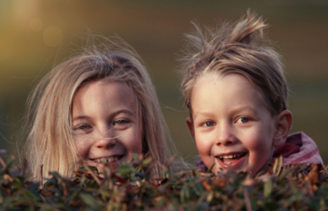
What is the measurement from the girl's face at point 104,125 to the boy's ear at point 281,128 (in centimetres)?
69

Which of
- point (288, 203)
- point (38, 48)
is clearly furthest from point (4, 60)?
point (288, 203)

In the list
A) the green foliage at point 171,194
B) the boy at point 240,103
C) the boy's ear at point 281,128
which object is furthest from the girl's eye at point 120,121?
the green foliage at point 171,194

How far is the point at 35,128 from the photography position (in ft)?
7.72

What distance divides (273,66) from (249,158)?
489 millimetres

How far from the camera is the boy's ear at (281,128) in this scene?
1.91m

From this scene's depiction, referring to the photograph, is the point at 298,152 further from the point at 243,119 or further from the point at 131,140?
the point at 131,140

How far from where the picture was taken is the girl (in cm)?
201

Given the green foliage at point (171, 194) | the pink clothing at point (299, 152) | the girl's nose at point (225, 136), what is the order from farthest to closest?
the pink clothing at point (299, 152)
the girl's nose at point (225, 136)
the green foliage at point (171, 194)

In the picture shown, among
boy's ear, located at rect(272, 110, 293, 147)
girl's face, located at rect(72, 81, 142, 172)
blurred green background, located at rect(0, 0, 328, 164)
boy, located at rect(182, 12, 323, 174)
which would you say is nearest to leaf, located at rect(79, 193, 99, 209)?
boy, located at rect(182, 12, 323, 174)

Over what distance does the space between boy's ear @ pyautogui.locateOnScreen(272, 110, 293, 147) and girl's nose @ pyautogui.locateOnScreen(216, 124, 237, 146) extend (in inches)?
11.2

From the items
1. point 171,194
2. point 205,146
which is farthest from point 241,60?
point 171,194

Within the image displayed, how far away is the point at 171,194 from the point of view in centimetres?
78

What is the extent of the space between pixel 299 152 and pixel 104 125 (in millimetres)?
977

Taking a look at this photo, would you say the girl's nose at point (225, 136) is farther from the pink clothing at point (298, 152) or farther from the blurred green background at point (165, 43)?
the blurred green background at point (165, 43)
